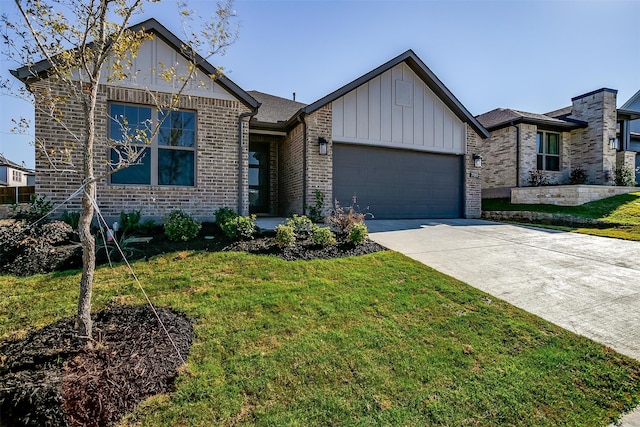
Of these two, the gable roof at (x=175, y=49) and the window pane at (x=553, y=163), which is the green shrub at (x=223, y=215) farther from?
the window pane at (x=553, y=163)

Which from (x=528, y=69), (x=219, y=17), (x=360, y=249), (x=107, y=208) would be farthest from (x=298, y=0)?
(x=528, y=69)

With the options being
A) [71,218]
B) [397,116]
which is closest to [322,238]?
[71,218]

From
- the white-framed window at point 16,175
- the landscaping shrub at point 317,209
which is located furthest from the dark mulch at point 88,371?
the white-framed window at point 16,175

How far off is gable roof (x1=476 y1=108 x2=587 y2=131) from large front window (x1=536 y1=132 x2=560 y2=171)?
0.45m

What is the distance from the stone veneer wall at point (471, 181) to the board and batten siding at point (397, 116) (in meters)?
0.41

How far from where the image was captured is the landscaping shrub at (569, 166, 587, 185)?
16.1 metres

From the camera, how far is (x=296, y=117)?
9703mm

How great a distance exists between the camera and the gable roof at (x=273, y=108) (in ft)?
36.6

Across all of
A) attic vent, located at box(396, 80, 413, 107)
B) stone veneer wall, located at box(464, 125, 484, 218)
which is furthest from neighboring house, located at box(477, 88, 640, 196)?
attic vent, located at box(396, 80, 413, 107)

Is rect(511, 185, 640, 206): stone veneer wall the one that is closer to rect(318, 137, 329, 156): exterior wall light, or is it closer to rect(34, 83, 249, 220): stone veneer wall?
rect(318, 137, 329, 156): exterior wall light

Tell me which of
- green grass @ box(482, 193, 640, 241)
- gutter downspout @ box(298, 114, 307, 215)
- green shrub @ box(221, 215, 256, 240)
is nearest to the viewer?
green shrub @ box(221, 215, 256, 240)

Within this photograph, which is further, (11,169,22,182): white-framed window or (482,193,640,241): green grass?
(11,169,22,182): white-framed window

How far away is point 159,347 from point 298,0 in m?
7.77

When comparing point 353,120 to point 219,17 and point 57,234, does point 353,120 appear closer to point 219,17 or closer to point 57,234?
point 219,17
